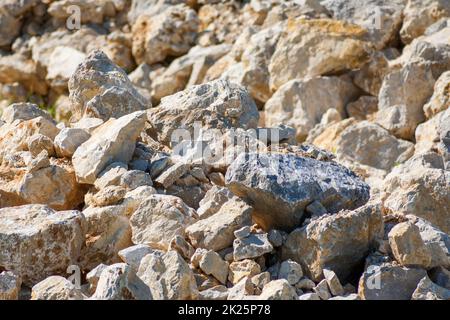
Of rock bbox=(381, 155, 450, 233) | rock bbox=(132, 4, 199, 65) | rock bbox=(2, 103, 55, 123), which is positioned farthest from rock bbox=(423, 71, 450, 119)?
→ rock bbox=(132, 4, 199, 65)

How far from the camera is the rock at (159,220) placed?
461 centimetres

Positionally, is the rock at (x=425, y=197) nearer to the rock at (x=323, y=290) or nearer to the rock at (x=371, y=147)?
the rock at (x=323, y=290)

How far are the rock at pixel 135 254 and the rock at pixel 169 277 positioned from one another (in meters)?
0.18

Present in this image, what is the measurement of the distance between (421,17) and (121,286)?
7454 mm

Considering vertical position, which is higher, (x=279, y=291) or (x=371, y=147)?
(x=279, y=291)

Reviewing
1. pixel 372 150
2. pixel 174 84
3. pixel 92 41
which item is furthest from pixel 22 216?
pixel 92 41

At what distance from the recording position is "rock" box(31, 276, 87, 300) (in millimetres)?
3924

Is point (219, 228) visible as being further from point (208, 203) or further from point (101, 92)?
point (101, 92)

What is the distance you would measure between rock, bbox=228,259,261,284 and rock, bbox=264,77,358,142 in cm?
550

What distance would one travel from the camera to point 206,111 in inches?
234

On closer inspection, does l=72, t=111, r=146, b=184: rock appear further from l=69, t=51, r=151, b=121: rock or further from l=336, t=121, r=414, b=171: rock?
l=336, t=121, r=414, b=171: rock

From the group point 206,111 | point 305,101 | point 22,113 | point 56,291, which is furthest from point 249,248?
point 305,101

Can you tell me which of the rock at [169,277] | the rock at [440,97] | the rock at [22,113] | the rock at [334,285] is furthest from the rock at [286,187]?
the rock at [440,97]
